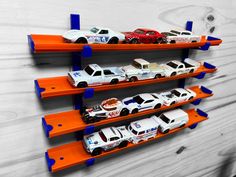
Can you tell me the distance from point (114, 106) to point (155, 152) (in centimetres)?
53

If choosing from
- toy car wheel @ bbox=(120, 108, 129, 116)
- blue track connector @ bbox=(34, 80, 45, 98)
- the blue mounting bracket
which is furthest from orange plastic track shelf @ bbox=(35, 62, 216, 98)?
the blue mounting bracket

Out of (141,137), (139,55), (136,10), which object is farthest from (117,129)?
(136,10)

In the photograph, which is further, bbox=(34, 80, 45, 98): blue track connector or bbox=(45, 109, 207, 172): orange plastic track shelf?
bbox=(45, 109, 207, 172): orange plastic track shelf

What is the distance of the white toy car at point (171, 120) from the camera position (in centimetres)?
101

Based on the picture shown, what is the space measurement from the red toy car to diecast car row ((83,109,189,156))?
0.37 metres

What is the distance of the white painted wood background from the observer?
0.70 m

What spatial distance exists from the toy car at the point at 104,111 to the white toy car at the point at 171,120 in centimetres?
24

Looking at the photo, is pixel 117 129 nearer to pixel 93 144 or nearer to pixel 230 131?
pixel 93 144

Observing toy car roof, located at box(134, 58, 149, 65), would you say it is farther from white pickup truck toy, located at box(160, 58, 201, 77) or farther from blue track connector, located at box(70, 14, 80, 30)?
blue track connector, located at box(70, 14, 80, 30)

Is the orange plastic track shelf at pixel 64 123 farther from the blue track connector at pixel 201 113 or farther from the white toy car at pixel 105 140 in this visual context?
the blue track connector at pixel 201 113

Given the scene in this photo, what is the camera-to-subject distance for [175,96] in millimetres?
1021

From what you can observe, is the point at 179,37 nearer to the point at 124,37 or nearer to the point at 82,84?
the point at 124,37

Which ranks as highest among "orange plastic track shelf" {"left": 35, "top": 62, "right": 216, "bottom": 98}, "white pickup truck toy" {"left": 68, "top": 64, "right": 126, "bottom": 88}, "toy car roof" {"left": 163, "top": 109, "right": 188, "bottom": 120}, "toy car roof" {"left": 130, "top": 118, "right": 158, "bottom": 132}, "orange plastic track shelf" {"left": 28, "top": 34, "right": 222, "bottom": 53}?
"orange plastic track shelf" {"left": 28, "top": 34, "right": 222, "bottom": 53}

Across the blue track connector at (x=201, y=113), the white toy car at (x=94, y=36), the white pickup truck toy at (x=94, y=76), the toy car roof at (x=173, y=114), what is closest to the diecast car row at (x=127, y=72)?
the white pickup truck toy at (x=94, y=76)
